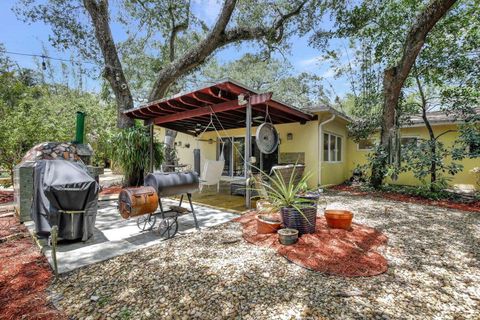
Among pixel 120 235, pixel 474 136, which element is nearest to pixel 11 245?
pixel 120 235

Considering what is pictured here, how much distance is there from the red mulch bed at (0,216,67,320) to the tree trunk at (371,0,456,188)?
8011 mm

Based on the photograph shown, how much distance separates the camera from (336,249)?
9.80ft

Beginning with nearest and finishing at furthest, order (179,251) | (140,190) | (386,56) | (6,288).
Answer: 1. (6,288)
2. (179,251)
3. (140,190)
4. (386,56)

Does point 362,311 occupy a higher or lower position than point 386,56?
lower

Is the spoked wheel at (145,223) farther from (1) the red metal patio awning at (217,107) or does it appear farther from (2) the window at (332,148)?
(2) the window at (332,148)

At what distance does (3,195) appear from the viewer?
24.3 ft

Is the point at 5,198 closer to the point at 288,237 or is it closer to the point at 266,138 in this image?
Answer: the point at 266,138

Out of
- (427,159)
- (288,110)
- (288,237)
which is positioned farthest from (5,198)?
(427,159)

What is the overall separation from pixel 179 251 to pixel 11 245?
2.47 m

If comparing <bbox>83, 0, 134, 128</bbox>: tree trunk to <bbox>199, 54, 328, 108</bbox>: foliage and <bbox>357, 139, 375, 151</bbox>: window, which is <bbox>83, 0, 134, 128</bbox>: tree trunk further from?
<bbox>199, 54, 328, 108</bbox>: foliage

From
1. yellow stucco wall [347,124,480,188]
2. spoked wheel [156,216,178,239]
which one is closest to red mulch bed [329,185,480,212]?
yellow stucco wall [347,124,480,188]

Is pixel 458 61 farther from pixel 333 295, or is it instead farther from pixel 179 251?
pixel 179 251

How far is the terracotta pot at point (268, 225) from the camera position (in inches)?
140

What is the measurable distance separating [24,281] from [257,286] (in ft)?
7.63
